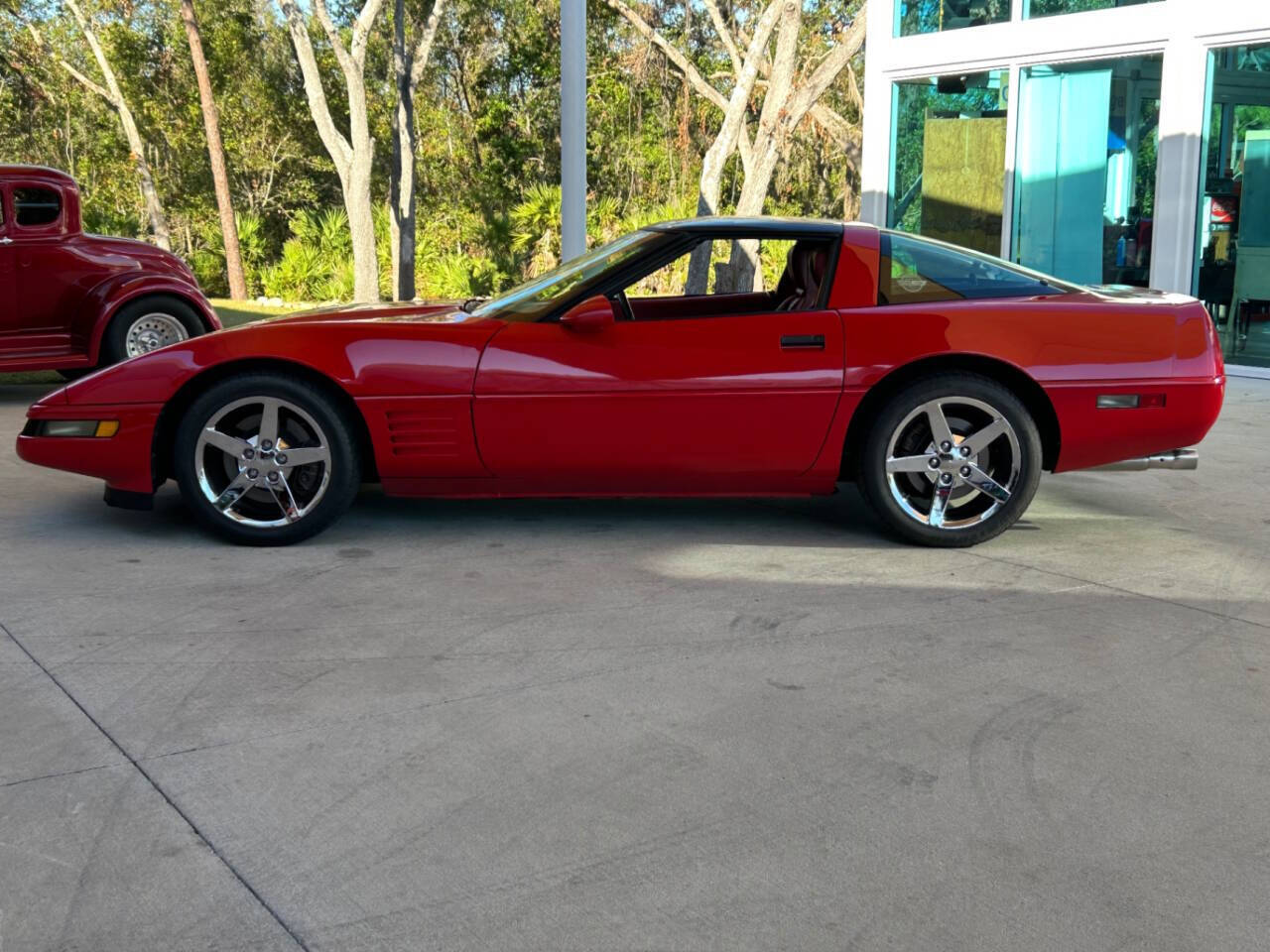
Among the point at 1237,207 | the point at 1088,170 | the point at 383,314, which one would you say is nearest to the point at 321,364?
the point at 383,314

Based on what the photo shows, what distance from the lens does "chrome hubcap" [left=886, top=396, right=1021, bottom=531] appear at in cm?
564

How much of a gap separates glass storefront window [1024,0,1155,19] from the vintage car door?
30.5 ft

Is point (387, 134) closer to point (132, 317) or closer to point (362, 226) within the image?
point (362, 226)

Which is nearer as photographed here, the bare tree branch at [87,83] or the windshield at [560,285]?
the windshield at [560,285]

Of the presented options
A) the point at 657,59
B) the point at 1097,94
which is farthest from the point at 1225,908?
the point at 657,59

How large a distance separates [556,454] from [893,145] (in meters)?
11.2

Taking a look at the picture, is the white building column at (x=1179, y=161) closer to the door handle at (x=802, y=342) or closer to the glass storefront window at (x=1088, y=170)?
the glass storefront window at (x=1088, y=170)

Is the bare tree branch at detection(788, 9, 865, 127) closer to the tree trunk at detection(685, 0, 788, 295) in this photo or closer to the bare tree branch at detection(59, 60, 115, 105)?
the tree trunk at detection(685, 0, 788, 295)

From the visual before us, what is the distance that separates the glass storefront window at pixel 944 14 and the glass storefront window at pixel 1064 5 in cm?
30

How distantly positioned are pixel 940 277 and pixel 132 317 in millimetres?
7095

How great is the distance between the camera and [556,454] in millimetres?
5617

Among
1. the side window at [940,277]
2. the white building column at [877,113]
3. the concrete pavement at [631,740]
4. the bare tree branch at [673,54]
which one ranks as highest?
the bare tree branch at [673,54]

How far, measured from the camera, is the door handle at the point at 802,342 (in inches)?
221

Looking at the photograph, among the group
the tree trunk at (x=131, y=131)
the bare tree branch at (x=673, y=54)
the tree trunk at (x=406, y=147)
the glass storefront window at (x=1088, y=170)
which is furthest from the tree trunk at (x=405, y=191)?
the glass storefront window at (x=1088, y=170)
